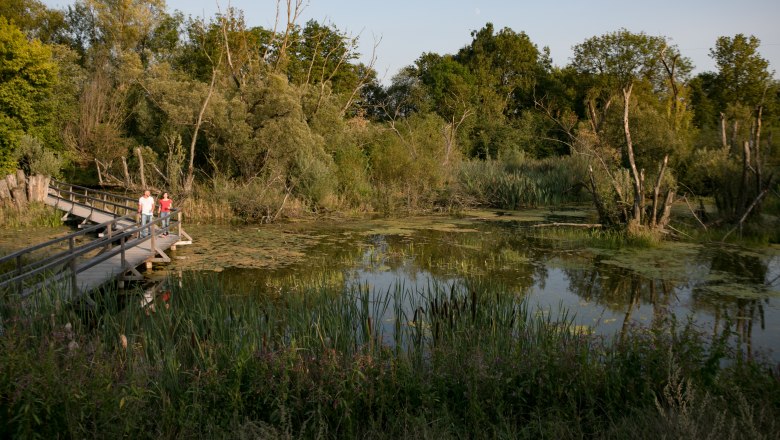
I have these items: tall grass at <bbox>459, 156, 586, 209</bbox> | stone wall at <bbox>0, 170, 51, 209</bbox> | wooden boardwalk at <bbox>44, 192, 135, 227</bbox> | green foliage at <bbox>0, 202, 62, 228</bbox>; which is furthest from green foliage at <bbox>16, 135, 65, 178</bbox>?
tall grass at <bbox>459, 156, 586, 209</bbox>

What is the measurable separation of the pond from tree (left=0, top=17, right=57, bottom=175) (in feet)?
36.0

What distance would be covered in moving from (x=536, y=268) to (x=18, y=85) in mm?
22615

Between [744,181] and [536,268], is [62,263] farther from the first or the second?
[744,181]

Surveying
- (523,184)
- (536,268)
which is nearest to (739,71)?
(523,184)

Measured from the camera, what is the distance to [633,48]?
150 feet

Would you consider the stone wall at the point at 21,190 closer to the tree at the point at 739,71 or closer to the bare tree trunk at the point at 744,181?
the bare tree trunk at the point at 744,181

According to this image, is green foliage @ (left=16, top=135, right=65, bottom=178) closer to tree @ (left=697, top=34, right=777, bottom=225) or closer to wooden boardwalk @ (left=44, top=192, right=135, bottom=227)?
wooden boardwalk @ (left=44, top=192, right=135, bottom=227)

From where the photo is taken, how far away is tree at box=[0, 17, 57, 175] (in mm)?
23531

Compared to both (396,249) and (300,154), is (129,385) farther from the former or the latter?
(300,154)

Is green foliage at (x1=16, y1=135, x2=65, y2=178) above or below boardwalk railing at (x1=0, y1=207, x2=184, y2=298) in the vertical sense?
→ above

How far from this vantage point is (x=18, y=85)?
24203mm

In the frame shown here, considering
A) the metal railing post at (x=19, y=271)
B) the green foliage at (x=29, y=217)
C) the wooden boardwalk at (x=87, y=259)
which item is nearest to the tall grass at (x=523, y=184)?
A: the wooden boardwalk at (x=87, y=259)

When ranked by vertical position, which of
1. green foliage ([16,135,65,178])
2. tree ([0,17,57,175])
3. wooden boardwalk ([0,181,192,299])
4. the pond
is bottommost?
the pond

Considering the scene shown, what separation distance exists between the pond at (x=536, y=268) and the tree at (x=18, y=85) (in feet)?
36.0
